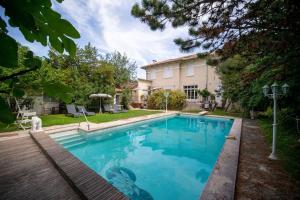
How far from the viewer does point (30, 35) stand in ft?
2.21

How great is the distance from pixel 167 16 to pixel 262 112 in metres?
15.2

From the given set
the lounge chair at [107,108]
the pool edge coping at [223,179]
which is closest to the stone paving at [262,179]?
the pool edge coping at [223,179]

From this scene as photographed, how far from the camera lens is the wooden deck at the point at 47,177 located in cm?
322

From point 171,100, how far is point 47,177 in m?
18.5

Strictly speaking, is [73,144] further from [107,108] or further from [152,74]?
[152,74]

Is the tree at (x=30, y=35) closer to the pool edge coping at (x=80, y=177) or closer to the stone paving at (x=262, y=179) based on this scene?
the pool edge coping at (x=80, y=177)

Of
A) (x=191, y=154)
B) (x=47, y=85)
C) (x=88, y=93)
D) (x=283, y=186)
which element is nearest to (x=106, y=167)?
(x=191, y=154)

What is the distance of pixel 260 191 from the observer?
350 centimetres

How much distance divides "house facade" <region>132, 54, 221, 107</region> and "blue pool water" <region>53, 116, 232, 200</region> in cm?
1165

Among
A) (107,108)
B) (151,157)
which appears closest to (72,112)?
(107,108)

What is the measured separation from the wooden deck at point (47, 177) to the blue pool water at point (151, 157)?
143cm

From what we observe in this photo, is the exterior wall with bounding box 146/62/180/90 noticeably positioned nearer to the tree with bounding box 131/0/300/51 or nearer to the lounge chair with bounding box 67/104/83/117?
the lounge chair with bounding box 67/104/83/117

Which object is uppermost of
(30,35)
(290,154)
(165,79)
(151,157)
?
(165,79)

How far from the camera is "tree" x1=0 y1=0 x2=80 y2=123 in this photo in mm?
503
